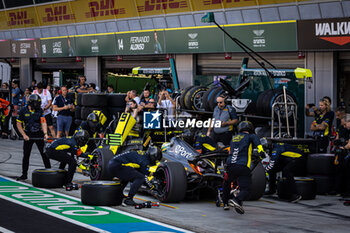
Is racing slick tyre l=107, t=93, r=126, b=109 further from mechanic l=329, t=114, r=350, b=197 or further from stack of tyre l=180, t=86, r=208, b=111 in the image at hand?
mechanic l=329, t=114, r=350, b=197

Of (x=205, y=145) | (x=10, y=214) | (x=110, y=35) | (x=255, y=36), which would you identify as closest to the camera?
(x=10, y=214)

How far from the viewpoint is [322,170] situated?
517 inches

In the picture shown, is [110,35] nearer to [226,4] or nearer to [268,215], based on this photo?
[226,4]

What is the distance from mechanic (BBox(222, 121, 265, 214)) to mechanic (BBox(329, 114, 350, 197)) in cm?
281

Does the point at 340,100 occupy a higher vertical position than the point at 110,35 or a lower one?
lower

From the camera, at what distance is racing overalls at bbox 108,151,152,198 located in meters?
10.9

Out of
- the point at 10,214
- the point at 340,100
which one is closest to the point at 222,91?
the point at 340,100

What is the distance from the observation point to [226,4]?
2112cm

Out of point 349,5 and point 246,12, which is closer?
point 349,5

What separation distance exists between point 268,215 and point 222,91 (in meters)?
7.84

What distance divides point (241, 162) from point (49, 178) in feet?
14.0

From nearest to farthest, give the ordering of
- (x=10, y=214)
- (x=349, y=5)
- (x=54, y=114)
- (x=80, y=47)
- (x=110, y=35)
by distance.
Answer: (x=10, y=214), (x=349, y=5), (x=54, y=114), (x=110, y=35), (x=80, y=47)

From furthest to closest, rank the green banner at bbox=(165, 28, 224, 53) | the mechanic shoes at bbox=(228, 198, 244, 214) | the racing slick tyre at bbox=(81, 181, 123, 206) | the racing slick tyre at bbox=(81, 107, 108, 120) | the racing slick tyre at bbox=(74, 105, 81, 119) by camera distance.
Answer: the green banner at bbox=(165, 28, 224, 53)
the racing slick tyre at bbox=(74, 105, 81, 119)
the racing slick tyre at bbox=(81, 107, 108, 120)
the racing slick tyre at bbox=(81, 181, 123, 206)
the mechanic shoes at bbox=(228, 198, 244, 214)


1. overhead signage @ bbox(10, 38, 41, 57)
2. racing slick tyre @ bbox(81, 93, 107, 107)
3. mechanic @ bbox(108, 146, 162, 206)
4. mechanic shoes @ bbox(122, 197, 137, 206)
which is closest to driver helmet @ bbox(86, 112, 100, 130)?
mechanic @ bbox(108, 146, 162, 206)
